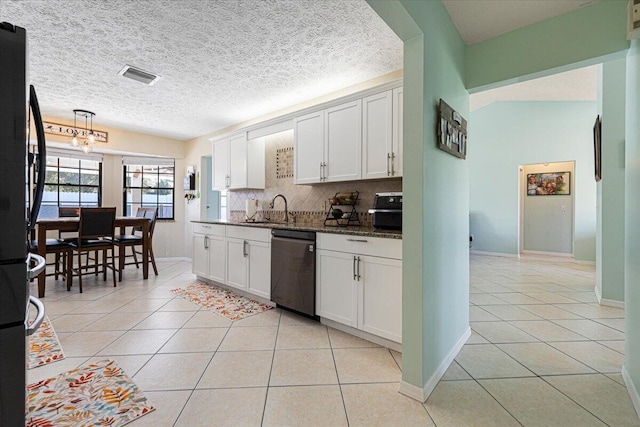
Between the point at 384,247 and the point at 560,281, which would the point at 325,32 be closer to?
the point at 384,247

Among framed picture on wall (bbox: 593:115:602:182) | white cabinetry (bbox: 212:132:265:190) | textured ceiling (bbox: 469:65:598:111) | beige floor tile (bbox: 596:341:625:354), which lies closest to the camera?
beige floor tile (bbox: 596:341:625:354)

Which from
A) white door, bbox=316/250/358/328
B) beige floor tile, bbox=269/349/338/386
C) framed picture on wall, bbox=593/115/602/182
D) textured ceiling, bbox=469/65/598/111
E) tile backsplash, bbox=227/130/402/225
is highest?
textured ceiling, bbox=469/65/598/111

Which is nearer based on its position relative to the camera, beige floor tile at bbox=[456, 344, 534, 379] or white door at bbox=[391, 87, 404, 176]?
beige floor tile at bbox=[456, 344, 534, 379]

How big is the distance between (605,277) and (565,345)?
1.71 meters

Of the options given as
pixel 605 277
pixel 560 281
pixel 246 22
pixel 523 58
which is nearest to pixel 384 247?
pixel 523 58

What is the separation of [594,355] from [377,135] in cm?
245

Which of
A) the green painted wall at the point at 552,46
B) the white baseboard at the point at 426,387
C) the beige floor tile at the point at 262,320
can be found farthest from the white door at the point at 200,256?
the green painted wall at the point at 552,46

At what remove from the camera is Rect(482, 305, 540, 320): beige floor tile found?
298 cm

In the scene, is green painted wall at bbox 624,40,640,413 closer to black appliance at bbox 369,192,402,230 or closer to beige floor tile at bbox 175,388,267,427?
black appliance at bbox 369,192,402,230

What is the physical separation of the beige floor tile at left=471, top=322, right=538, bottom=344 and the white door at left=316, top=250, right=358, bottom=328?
1.20 meters

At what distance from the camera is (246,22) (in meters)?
2.29

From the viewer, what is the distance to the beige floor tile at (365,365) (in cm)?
190

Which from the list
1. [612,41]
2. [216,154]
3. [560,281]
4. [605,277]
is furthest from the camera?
[216,154]

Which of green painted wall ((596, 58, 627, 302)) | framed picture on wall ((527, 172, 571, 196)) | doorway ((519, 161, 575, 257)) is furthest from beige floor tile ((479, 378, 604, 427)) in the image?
framed picture on wall ((527, 172, 571, 196))
